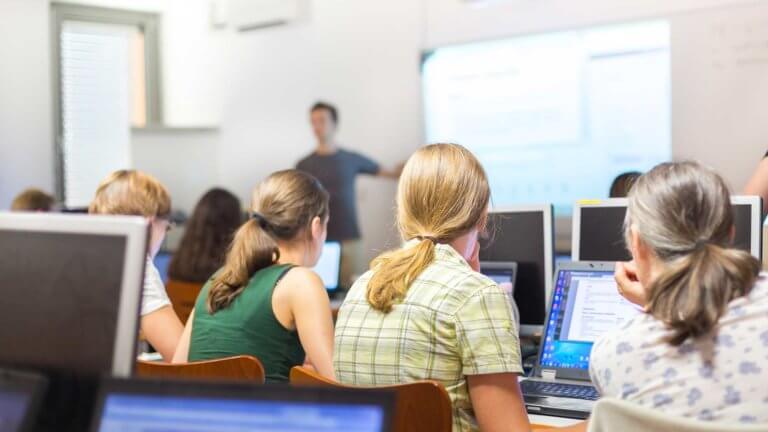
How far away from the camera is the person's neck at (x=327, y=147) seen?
20.3ft

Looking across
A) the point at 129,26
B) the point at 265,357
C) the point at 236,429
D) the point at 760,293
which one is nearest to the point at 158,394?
the point at 236,429

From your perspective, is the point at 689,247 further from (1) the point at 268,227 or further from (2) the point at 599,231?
(1) the point at 268,227

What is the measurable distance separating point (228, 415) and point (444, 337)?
102 centimetres

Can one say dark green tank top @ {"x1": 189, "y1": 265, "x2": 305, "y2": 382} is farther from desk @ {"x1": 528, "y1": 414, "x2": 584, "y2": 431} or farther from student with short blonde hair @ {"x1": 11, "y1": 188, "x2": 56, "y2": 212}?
student with short blonde hair @ {"x1": 11, "y1": 188, "x2": 56, "y2": 212}

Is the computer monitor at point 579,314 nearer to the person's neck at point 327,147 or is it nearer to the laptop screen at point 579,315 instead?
the laptop screen at point 579,315

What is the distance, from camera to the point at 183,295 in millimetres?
4172

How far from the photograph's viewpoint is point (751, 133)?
4441mm

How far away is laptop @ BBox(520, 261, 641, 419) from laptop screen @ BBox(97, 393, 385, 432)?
1517mm

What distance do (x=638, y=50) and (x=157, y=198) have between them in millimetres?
2764

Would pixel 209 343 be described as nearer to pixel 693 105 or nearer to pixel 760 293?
pixel 760 293

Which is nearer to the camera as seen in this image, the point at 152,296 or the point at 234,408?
the point at 234,408

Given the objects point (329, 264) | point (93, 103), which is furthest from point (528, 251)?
point (93, 103)

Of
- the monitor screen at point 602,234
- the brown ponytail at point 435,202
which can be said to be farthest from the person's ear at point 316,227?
the monitor screen at point 602,234

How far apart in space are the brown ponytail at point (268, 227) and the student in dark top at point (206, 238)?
1555 mm
